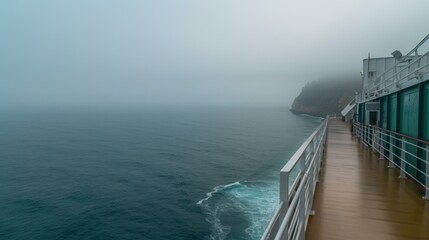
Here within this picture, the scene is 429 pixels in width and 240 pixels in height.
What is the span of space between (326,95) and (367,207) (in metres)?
129

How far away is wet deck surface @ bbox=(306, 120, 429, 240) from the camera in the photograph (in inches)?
141

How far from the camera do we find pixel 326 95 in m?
125

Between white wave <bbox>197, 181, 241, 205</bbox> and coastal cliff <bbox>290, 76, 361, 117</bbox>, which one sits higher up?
coastal cliff <bbox>290, 76, 361, 117</bbox>

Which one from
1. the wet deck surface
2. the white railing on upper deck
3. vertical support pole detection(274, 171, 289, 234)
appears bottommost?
the wet deck surface

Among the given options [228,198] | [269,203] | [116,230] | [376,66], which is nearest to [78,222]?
[116,230]

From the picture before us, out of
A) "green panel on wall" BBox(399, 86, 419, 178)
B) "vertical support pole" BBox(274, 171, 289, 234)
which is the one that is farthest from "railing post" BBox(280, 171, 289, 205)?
"green panel on wall" BBox(399, 86, 419, 178)

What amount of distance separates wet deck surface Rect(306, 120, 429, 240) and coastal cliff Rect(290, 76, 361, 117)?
104 meters

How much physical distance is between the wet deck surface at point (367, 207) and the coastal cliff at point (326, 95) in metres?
104

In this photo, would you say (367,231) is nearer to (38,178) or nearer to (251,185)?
(251,185)

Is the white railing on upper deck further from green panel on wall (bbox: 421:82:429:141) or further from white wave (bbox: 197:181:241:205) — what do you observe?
white wave (bbox: 197:181:241:205)

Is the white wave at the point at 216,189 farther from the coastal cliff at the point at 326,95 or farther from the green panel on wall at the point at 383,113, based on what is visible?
the coastal cliff at the point at 326,95

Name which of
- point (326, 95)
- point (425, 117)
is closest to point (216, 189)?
point (425, 117)

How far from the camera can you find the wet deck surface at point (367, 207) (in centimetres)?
358

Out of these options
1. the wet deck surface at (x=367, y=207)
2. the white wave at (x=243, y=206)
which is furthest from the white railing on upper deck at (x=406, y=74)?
the white wave at (x=243, y=206)
